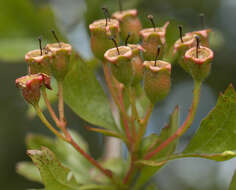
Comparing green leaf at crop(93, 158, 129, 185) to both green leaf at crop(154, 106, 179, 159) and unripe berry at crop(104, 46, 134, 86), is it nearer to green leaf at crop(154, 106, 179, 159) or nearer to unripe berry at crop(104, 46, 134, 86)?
green leaf at crop(154, 106, 179, 159)

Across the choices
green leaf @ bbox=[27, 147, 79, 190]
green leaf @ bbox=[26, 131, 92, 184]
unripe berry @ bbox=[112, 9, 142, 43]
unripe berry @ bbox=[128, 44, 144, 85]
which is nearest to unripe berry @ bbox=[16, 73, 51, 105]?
green leaf @ bbox=[27, 147, 79, 190]

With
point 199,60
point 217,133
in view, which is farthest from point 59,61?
point 217,133

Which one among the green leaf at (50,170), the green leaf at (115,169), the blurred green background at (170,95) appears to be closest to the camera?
the green leaf at (50,170)

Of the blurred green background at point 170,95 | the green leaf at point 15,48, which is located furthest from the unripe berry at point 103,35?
the blurred green background at point 170,95

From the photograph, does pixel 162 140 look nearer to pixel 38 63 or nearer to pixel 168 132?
pixel 168 132

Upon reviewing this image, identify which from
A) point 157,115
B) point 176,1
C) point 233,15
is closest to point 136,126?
point 157,115

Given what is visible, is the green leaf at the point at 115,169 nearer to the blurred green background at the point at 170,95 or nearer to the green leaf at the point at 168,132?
the green leaf at the point at 168,132
